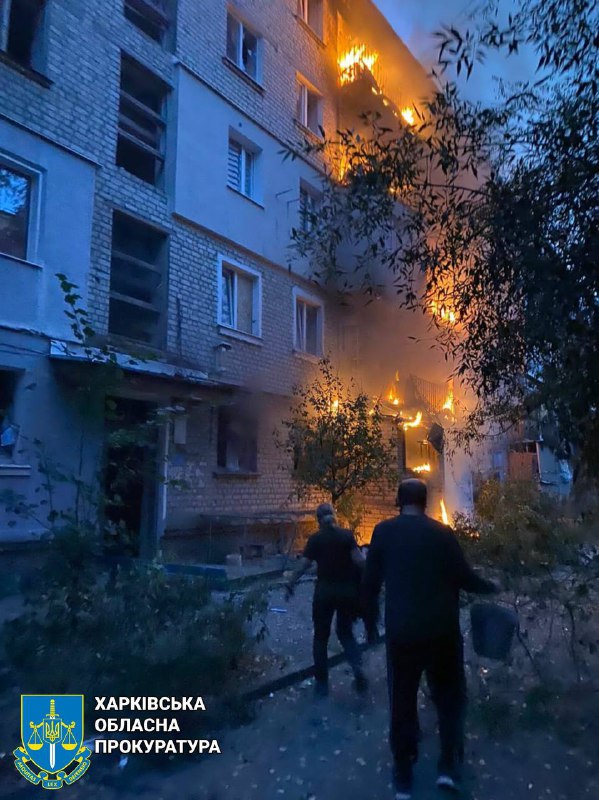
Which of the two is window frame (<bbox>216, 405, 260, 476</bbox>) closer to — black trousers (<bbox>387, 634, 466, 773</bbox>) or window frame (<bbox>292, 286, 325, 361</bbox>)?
window frame (<bbox>292, 286, 325, 361</bbox>)

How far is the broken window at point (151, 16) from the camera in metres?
11.7

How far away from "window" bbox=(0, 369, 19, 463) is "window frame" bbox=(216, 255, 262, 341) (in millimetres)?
4518

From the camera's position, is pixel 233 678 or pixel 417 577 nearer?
pixel 417 577

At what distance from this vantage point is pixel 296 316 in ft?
50.1

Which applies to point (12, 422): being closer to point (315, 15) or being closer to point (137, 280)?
point (137, 280)

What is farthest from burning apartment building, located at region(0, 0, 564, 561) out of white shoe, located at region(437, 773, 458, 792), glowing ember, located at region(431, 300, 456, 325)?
white shoe, located at region(437, 773, 458, 792)

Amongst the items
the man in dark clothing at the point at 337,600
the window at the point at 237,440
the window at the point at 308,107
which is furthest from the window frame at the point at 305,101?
the man in dark clothing at the point at 337,600

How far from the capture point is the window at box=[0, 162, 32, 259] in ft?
29.7

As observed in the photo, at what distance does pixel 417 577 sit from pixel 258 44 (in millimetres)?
14439

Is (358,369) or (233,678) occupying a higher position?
(358,369)

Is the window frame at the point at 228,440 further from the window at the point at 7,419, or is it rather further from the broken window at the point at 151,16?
the broken window at the point at 151,16

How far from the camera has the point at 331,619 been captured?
17.2 feet

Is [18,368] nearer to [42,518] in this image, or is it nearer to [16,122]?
[16,122]

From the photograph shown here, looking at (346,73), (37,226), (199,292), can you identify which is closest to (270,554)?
(199,292)
